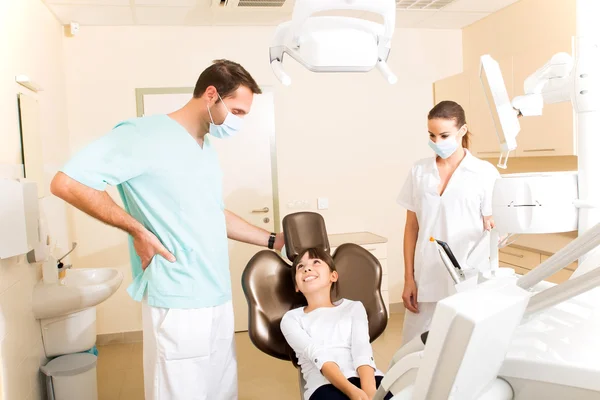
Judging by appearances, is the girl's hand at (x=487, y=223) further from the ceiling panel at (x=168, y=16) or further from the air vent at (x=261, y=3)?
the ceiling panel at (x=168, y=16)

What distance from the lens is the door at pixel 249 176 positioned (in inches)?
158

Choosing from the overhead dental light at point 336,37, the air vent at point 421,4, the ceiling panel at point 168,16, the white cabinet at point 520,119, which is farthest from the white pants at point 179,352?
the air vent at point 421,4

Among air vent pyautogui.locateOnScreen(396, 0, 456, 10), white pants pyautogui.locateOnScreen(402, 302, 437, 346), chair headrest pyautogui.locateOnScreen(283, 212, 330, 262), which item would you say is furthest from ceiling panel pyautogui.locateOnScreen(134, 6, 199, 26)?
white pants pyautogui.locateOnScreen(402, 302, 437, 346)

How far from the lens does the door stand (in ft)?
13.2

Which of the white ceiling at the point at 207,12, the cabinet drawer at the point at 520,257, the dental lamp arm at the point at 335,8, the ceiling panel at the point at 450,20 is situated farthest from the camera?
the ceiling panel at the point at 450,20

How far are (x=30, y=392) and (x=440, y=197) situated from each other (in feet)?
6.72

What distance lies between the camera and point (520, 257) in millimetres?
3207

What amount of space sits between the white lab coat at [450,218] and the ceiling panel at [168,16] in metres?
2.27

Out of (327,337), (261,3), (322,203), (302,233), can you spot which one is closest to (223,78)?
(302,233)

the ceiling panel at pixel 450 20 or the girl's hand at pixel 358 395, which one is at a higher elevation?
the ceiling panel at pixel 450 20

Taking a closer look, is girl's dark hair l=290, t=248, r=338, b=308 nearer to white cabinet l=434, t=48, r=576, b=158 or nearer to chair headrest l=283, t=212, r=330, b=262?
chair headrest l=283, t=212, r=330, b=262

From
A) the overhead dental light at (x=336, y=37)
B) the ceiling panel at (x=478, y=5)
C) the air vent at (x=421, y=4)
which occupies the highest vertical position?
the ceiling panel at (x=478, y=5)

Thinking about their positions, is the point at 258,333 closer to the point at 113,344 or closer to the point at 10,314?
the point at 10,314

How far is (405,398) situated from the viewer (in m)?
0.58
